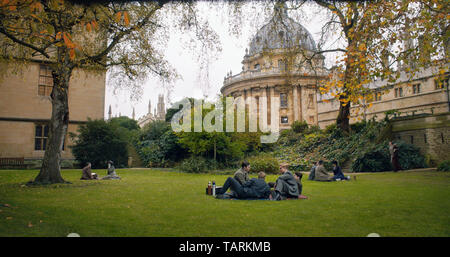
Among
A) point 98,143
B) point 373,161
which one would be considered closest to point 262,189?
point 373,161

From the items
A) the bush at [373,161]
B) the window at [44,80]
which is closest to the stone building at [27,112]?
the window at [44,80]

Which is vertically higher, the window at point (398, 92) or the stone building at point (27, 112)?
the window at point (398, 92)

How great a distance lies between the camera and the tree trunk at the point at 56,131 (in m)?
11.1

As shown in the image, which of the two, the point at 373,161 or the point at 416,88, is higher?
the point at 416,88

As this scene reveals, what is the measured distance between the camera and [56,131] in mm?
11289

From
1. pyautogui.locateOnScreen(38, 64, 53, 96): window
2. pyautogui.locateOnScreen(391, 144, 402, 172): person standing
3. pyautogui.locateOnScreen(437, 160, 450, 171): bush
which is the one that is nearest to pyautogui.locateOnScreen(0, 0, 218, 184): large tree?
pyautogui.locateOnScreen(38, 64, 53, 96): window

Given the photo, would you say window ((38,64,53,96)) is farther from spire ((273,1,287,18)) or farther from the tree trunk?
spire ((273,1,287,18))

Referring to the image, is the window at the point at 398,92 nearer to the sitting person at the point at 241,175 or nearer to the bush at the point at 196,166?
the bush at the point at 196,166

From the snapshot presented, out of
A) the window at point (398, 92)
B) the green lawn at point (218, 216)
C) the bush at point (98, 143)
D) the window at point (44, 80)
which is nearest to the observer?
the green lawn at point (218, 216)

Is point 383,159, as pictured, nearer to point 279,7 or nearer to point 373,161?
point 373,161

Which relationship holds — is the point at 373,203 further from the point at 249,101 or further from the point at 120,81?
the point at 249,101

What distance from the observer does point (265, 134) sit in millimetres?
33375
